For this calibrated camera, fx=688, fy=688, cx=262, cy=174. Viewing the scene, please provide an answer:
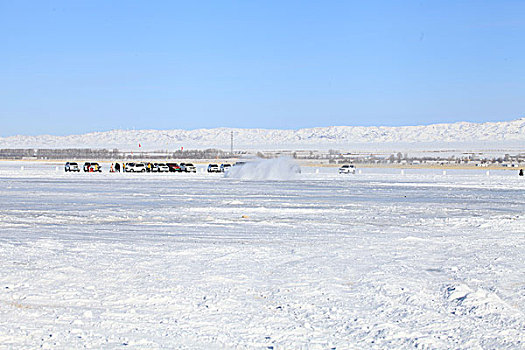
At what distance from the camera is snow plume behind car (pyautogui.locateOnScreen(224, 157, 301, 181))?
5734 cm

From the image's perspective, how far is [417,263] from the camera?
12234 millimetres

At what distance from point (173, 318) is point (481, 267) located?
19.7 ft

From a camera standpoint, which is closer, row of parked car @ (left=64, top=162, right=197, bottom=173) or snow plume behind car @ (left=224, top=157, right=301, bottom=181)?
snow plume behind car @ (left=224, top=157, right=301, bottom=181)

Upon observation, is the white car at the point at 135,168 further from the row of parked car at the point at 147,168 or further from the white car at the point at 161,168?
the white car at the point at 161,168

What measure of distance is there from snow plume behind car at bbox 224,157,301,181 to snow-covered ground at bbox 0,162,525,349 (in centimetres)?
3682

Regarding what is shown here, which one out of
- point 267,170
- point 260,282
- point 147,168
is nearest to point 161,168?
point 147,168

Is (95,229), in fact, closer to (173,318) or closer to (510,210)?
(173,318)

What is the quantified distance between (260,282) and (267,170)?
47.9m

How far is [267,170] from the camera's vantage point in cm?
5825

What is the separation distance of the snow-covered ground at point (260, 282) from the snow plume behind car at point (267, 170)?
3682 centimetres

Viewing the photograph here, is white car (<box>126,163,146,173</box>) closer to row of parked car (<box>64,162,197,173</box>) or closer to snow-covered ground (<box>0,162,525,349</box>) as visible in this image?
row of parked car (<box>64,162,197,173</box>)

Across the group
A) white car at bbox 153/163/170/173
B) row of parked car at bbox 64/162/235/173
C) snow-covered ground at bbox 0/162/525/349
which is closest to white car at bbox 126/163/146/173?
row of parked car at bbox 64/162/235/173

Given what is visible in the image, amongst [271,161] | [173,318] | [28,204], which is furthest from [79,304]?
[271,161]

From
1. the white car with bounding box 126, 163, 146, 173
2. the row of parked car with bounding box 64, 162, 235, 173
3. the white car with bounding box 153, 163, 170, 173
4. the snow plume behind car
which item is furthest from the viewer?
the white car with bounding box 153, 163, 170, 173
